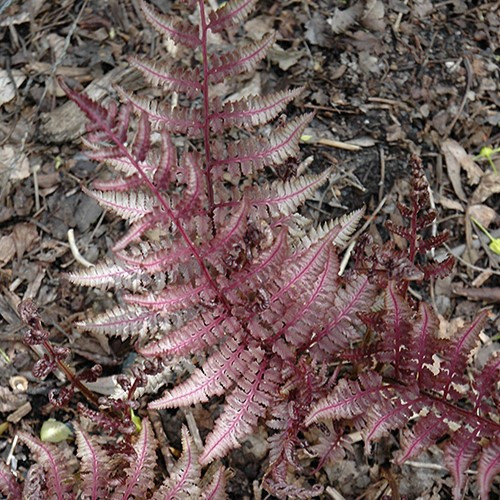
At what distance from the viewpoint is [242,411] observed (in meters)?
1.89

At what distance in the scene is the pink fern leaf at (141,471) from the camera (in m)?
2.00

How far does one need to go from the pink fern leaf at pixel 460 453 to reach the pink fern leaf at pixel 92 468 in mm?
1067

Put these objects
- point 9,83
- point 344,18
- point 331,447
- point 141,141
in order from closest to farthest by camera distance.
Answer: point 141,141, point 331,447, point 9,83, point 344,18

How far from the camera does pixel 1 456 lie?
2.50 metres

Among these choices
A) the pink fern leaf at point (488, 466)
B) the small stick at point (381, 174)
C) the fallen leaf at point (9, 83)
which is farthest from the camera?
the fallen leaf at point (9, 83)

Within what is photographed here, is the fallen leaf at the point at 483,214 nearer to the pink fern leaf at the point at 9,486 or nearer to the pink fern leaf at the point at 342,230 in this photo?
the pink fern leaf at the point at 342,230

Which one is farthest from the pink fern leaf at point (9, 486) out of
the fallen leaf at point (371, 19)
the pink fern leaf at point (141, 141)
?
the fallen leaf at point (371, 19)

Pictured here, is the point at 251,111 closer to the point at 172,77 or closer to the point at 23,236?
the point at 172,77

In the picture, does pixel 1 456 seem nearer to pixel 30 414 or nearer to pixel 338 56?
pixel 30 414

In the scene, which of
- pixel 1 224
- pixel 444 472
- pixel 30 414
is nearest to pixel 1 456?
pixel 30 414

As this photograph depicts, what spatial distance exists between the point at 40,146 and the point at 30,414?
4.02 ft

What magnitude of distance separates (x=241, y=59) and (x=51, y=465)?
1.43 meters

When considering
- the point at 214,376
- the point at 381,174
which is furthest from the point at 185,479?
the point at 381,174

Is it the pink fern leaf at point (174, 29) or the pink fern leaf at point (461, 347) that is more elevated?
the pink fern leaf at point (174, 29)
